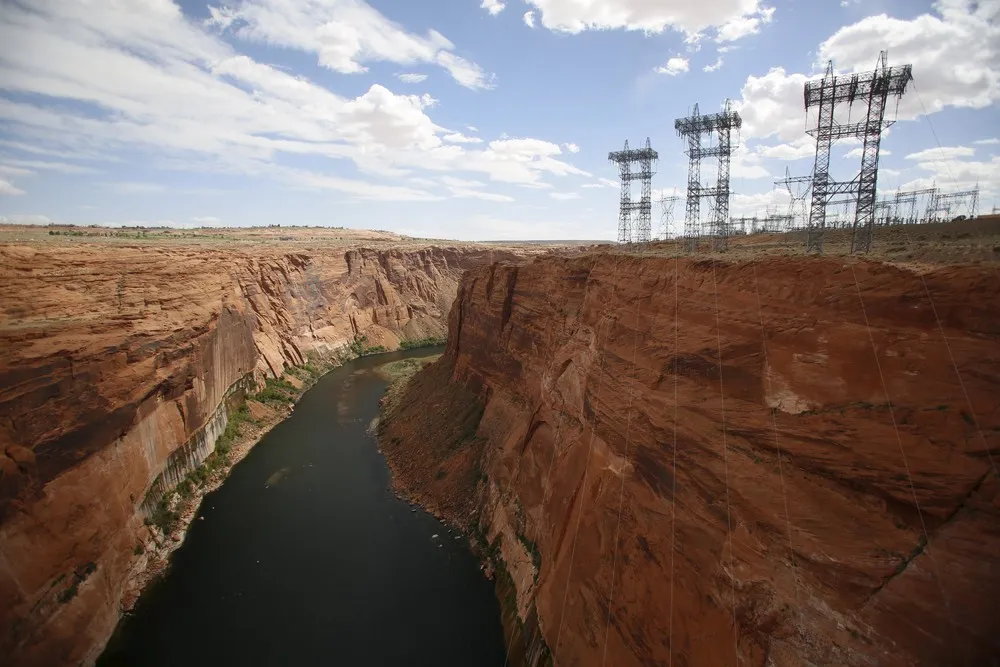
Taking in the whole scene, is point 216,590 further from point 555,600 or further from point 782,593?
point 782,593

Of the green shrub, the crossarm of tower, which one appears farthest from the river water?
the green shrub

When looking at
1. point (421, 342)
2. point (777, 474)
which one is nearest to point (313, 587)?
point (777, 474)

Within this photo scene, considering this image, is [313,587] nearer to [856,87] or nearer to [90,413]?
[90,413]

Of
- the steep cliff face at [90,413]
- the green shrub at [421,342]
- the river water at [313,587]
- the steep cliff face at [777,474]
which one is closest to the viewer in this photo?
the steep cliff face at [777,474]

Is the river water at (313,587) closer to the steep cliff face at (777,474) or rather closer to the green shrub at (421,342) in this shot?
the steep cliff face at (777,474)

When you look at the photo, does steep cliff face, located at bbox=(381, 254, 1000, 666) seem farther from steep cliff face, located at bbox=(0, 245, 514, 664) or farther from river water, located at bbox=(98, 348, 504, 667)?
steep cliff face, located at bbox=(0, 245, 514, 664)

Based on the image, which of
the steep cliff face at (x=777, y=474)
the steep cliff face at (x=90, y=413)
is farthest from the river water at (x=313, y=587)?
the steep cliff face at (x=777, y=474)

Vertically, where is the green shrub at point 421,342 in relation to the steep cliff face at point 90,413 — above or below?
below
